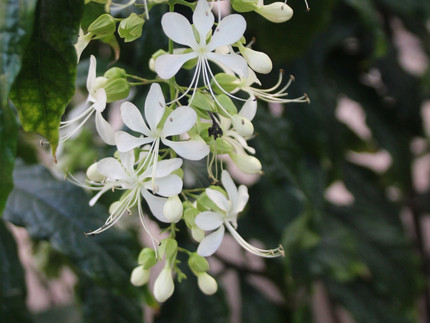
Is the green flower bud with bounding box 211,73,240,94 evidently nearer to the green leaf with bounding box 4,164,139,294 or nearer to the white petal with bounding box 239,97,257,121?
the white petal with bounding box 239,97,257,121

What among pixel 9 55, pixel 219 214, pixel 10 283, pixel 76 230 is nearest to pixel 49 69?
pixel 9 55

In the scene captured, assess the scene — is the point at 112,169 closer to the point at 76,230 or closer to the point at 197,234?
the point at 197,234

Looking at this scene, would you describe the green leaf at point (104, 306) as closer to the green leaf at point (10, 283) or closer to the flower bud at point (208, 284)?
the green leaf at point (10, 283)

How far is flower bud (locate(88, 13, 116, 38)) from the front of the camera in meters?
0.30

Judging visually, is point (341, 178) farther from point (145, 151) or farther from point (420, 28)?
point (145, 151)

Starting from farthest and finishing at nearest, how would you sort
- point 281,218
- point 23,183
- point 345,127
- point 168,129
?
1. point 345,127
2. point 281,218
3. point 23,183
4. point 168,129

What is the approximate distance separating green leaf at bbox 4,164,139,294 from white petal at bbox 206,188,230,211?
25 centimetres

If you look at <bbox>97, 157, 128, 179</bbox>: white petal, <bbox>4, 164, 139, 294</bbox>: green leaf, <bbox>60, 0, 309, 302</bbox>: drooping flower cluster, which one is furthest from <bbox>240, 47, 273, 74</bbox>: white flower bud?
<bbox>4, 164, 139, 294</bbox>: green leaf

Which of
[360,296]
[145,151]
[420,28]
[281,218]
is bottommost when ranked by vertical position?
[360,296]

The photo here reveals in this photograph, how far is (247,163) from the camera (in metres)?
0.34

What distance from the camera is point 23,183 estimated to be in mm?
594

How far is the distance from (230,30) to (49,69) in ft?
0.35

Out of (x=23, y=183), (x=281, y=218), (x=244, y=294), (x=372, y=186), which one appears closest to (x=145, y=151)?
(x=23, y=183)

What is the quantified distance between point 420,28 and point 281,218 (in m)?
0.54
